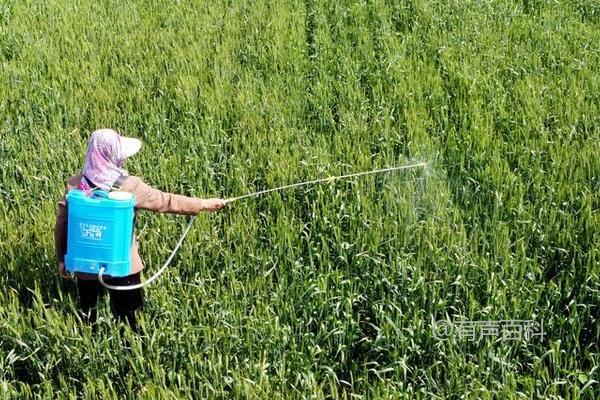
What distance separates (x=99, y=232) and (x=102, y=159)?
280 mm

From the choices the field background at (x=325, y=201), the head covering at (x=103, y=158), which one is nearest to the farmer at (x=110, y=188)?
the head covering at (x=103, y=158)

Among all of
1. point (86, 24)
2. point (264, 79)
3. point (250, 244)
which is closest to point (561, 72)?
point (264, 79)

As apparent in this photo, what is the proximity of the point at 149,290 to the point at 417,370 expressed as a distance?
1.14m

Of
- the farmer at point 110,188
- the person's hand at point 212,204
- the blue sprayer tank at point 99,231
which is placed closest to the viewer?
the blue sprayer tank at point 99,231

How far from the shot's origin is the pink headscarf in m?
2.75

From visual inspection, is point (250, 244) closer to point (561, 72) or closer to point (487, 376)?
point (487, 376)

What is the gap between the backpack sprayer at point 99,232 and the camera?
2.65 metres

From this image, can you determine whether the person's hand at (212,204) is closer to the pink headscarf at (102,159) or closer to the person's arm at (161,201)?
the person's arm at (161,201)

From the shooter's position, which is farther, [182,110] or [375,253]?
[182,110]

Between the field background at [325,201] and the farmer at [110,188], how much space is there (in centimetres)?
11

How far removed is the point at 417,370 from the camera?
8.96 ft

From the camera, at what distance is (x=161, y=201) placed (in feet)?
9.44

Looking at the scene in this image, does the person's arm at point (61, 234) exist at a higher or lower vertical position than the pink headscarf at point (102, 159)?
lower

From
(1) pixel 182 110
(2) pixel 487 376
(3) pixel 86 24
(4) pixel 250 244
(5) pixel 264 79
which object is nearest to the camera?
(2) pixel 487 376
